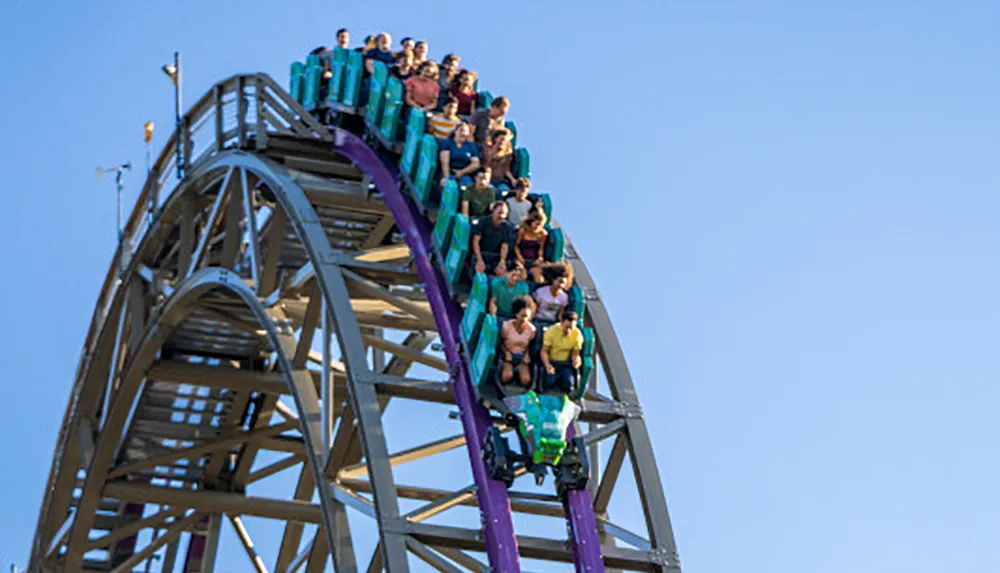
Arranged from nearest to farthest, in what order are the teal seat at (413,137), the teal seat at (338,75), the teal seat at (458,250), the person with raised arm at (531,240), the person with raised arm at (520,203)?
the teal seat at (458,250) → the person with raised arm at (531,240) → the person with raised arm at (520,203) → the teal seat at (413,137) → the teal seat at (338,75)

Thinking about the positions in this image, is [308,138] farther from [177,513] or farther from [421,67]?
[177,513]

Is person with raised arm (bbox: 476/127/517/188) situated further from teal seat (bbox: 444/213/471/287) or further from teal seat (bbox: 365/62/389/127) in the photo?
teal seat (bbox: 365/62/389/127)

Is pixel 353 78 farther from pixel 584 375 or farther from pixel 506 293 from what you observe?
pixel 584 375

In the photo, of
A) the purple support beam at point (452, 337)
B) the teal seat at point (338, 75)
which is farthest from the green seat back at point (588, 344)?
the teal seat at point (338, 75)

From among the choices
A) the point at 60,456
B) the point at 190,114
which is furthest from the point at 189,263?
the point at 60,456

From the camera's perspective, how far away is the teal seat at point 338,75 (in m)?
24.2

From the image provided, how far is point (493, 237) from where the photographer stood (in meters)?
20.6

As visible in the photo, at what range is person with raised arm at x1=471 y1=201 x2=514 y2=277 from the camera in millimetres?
20406

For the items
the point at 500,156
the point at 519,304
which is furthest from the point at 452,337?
the point at 500,156

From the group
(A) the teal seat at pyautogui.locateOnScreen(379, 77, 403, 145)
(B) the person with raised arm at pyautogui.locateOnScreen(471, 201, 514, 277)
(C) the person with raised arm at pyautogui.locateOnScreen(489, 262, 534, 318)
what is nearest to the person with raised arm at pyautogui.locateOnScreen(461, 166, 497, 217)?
(B) the person with raised arm at pyautogui.locateOnScreen(471, 201, 514, 277)

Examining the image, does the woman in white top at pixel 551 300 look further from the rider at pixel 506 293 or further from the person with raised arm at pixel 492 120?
the person with raised arm at pixel 492 120

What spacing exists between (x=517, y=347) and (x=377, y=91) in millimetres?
4771

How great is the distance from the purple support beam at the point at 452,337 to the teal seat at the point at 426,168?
385 mm

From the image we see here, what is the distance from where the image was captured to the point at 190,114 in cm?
2664
